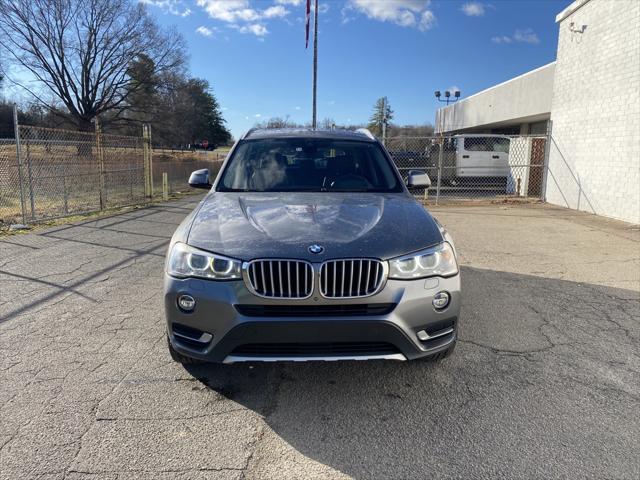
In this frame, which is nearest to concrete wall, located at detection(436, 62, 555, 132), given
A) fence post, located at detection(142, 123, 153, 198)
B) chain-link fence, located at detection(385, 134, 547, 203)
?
A: chain-link fence, located at detection(385, 134, 547, 203)

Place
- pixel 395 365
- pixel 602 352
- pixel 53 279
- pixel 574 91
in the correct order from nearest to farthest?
pixel 395 365 → pixel 602 352 → pixel 53 279 → pixel 574 91

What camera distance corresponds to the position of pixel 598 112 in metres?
12.3

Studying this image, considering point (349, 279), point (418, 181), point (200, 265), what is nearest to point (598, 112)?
point (418, 181)

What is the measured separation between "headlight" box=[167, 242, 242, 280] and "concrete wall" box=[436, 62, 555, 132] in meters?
17.9

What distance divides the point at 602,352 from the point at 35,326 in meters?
4.87

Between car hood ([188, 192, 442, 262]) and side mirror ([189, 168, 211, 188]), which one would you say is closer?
car hood ([188, 192, 442, 262])

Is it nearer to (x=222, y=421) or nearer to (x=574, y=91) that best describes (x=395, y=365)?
(x=222, y=421)

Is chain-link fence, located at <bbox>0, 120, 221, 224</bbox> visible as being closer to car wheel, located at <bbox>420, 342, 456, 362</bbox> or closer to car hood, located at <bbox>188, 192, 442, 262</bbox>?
car hood, located at <bbox>188, 192, 442, 262</bbox>

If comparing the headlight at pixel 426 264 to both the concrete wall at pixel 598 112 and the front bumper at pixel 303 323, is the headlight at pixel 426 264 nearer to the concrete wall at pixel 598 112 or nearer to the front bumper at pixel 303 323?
the front bumper at pixel 303 323

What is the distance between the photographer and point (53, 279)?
5906mm

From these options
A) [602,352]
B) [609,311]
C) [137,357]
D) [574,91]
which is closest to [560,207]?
[574,91]

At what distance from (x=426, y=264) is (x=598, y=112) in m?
11.8

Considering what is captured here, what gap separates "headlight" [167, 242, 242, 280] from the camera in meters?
2.87

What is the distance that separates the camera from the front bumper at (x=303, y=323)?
277 cm
